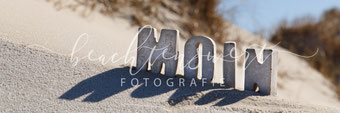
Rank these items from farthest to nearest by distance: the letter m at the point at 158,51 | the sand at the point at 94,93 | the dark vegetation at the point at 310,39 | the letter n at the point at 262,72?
the dark vegetation at the point at 310,39
the letter m at the point at 158,51
the letter n at the point at 262,72
the sand at the point at 94,93

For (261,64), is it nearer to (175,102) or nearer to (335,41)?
(175,102)

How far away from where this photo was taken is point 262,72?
3.14 meters

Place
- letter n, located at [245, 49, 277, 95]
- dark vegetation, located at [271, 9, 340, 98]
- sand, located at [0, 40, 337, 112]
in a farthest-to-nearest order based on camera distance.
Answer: dark vegetation, located at [271, 9, 340, 98]
letter n, located at [245, 49, 277, 95]
sand, located at [0, 40, 337, 112]

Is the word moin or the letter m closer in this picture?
the word moin

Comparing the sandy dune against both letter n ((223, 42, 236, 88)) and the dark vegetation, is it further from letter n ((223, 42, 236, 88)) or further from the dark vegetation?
the dark vegetation

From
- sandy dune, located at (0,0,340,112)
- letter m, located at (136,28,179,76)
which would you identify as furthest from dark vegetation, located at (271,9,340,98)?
letter m, located at (136,28,179,76)

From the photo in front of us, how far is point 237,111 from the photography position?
117 inches

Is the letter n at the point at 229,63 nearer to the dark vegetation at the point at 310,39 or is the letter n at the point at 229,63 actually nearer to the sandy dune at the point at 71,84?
the sandy dune at the point at 71,84

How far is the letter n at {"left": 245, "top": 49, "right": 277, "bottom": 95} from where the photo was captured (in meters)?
3.11

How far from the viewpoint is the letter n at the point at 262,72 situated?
3.11 meters

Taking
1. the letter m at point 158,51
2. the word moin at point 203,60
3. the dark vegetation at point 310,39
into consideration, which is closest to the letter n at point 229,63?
the word moin at point 203,60

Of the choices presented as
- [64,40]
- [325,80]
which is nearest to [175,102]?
[64,40]

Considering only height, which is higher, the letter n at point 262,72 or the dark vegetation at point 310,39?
the dark vegetation at point 310,39

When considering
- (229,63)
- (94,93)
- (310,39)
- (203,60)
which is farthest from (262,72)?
(310,39)
